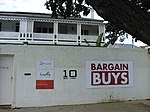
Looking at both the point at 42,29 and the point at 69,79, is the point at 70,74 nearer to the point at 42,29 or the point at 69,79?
the point at 69,79

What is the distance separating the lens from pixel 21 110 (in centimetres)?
1189

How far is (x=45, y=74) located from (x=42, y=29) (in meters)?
19.9

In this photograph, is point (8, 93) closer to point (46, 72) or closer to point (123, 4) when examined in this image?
point (46, 72)

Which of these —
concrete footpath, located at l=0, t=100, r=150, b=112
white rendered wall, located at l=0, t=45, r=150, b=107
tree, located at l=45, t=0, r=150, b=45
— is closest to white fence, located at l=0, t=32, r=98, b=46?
white rendered wall, located at l=0, t=45, r=150, b=107

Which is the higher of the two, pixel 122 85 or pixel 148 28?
pixel 148 28

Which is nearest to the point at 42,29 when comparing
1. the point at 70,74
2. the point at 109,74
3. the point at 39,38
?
the point at 39,38

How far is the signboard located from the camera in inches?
499

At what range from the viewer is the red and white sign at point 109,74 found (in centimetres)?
1350

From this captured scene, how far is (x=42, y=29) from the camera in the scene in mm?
32156

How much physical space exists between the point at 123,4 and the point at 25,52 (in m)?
6.31

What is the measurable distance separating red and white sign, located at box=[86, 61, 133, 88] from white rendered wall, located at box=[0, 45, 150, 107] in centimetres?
20

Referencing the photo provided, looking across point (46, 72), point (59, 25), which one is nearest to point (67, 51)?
point (46, 72)

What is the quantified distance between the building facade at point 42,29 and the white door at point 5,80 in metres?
15.2

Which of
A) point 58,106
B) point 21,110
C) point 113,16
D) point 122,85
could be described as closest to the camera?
point 113,16
